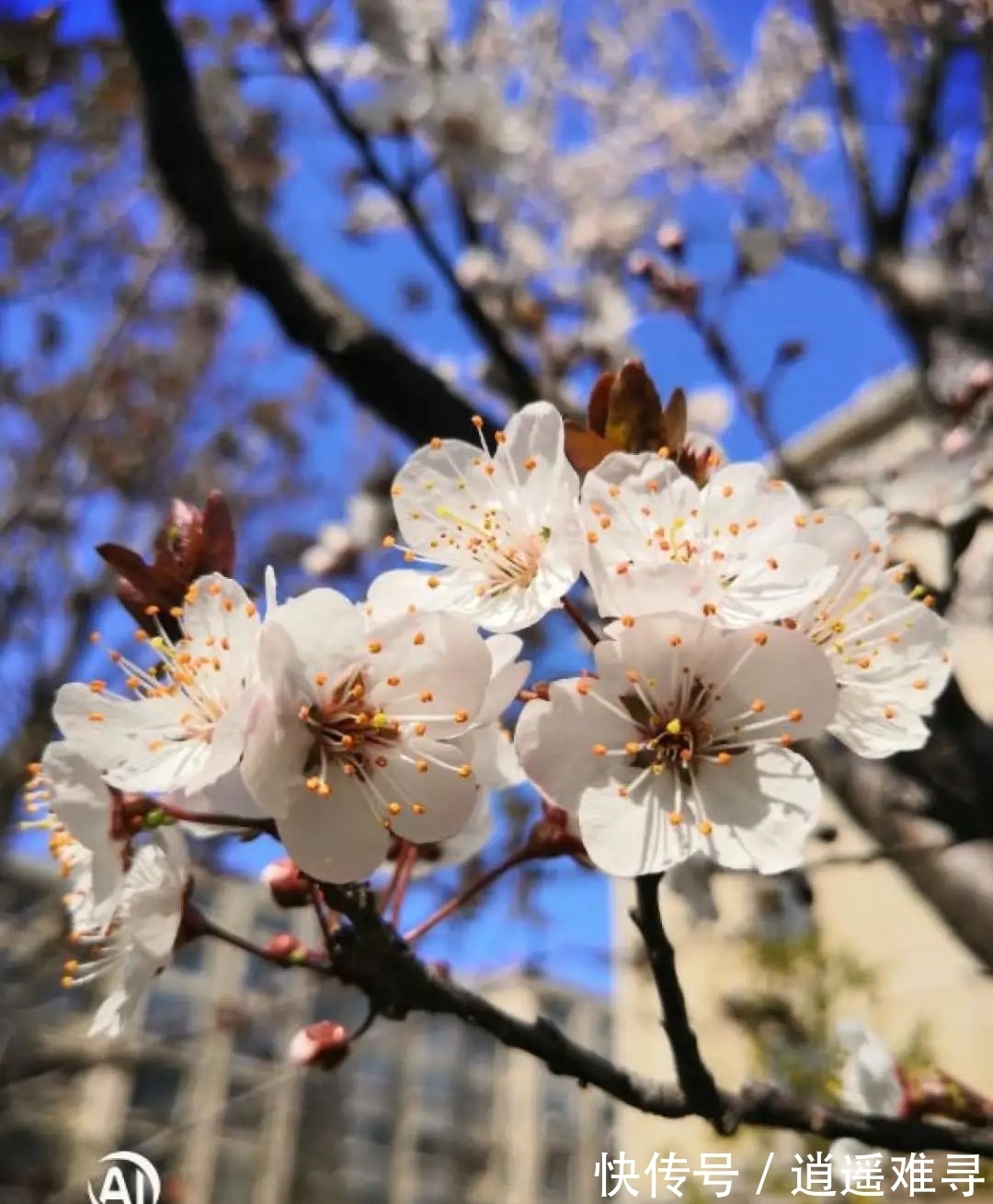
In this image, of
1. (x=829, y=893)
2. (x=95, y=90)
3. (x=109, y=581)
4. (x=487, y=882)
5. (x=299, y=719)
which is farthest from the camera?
(x=829, y=893)

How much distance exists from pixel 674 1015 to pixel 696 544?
33 cm

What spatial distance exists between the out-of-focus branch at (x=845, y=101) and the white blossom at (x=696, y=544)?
2.09m

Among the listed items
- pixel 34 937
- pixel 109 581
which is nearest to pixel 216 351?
pixel 109 581

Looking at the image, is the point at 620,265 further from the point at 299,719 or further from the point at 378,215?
the point at 299,719

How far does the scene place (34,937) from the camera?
3.85 m

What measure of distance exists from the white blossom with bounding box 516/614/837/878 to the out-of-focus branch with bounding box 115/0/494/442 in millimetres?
1341

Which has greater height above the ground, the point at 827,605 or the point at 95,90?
the point at 95,90

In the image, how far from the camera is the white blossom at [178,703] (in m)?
0.75

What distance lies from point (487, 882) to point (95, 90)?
10.7ft

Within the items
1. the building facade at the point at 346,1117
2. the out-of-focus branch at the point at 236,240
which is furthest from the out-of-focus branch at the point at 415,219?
the building facade at the point at 346,1117

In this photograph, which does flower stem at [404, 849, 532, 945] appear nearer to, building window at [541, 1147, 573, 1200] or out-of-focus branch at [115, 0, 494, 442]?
out-of-focus branch at [115, 0, 494, 442]

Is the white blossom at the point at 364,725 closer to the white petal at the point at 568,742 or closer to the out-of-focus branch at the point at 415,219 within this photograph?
the white petal at the point at 568,742

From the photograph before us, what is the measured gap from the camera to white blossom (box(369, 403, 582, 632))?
2.52 ft

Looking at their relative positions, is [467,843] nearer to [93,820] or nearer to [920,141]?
[93,820]
